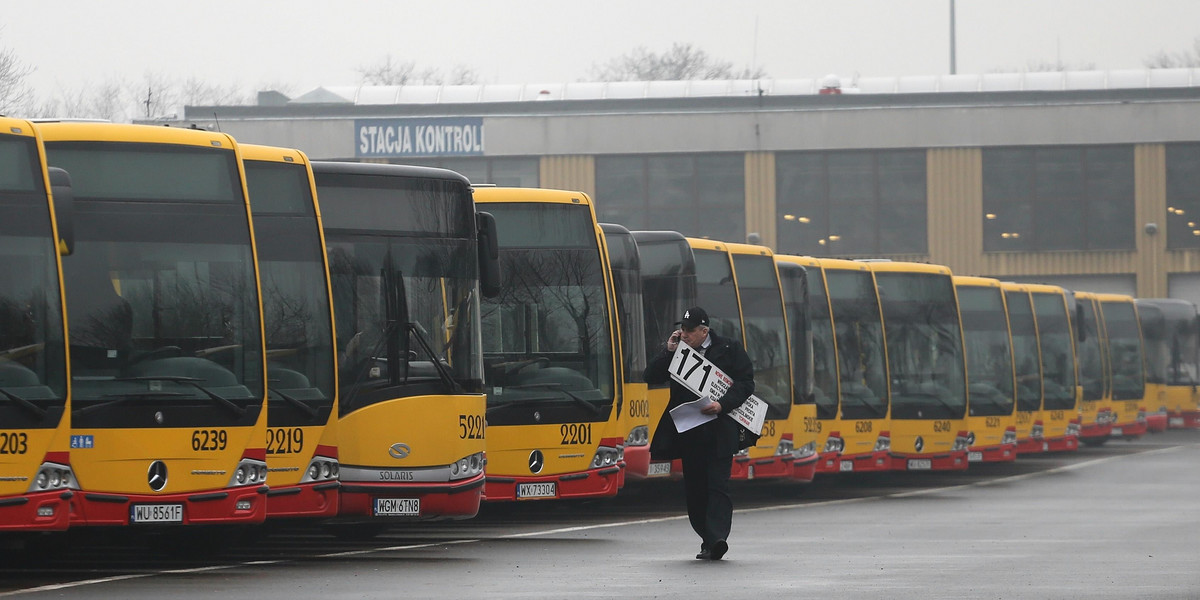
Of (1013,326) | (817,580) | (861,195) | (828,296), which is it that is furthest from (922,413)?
(861,195)

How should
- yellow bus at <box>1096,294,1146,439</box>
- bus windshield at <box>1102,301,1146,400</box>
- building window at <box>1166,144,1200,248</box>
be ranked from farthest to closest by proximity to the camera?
building window at <box>1166,144,1200,248</box>, bus windshield at <box>1102,301,1146,400</box>, yellow bus at <box>1096,294,1146,439</box>

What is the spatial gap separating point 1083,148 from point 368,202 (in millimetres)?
43062

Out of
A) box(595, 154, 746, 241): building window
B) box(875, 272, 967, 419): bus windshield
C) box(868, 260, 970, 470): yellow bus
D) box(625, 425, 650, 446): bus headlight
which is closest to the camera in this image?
box(625, 425, 650, 446): bus headlight

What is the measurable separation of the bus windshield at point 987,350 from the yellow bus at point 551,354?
44.4 ft

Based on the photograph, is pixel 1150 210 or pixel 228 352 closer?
pixel 228 352

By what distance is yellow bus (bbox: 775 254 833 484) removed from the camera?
2397cm

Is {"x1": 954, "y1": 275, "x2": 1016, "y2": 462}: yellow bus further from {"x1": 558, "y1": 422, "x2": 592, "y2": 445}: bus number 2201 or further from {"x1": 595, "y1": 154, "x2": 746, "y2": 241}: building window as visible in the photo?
{"x1": 595, "y1": 154, "x2": 746, "y2": 241}: building window

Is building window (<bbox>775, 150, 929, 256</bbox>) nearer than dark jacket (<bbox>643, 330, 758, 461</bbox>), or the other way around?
dark jacket (<bbox>643, 330, 758, 461</bbox>)

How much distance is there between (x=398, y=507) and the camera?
47.5 ft

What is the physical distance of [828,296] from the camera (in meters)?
27.1

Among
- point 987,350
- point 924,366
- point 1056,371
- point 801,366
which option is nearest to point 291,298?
point 801,366

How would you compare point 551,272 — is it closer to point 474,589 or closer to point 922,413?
point 474,589

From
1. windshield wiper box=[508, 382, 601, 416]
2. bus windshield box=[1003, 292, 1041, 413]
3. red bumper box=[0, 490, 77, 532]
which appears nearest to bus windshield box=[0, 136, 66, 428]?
red bumper box=[0, 490, 77, 532]

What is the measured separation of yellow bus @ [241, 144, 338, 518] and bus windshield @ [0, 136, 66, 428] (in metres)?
1.71
